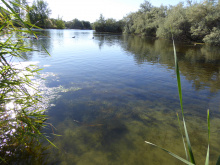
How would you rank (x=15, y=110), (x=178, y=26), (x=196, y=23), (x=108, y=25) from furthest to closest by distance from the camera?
(x=108, y=25)
(x=178, y=26)
(x=196, y=23)
(x=15, y=110)

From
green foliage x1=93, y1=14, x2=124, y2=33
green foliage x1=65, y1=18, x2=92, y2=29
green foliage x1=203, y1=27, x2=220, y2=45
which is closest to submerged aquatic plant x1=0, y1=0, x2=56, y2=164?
green foliage x1=203, y1=27, x2=220, y2=45

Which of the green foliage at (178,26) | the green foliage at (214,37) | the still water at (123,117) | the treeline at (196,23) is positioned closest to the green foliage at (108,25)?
the treeline at (196,23)

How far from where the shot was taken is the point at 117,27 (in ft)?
261

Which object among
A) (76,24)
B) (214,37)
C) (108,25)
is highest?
(76,24)

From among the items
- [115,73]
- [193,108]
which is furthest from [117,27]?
[193,108]

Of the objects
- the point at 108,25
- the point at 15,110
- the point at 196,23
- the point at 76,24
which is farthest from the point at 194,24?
the point at 76,24

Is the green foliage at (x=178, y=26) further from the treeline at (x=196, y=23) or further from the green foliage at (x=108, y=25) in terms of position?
the green foliage at (x=108, y=25)

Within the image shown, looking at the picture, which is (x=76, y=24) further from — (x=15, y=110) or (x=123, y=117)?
(x=15, y=110)

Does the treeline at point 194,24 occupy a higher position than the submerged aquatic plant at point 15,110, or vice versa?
the treeline at point 194,24

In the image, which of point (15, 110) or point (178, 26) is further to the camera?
point (178, 26)

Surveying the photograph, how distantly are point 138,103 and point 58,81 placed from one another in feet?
16.5

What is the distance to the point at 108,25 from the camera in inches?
3179

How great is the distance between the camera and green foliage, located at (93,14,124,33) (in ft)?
262

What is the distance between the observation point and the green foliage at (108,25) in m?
79.8
